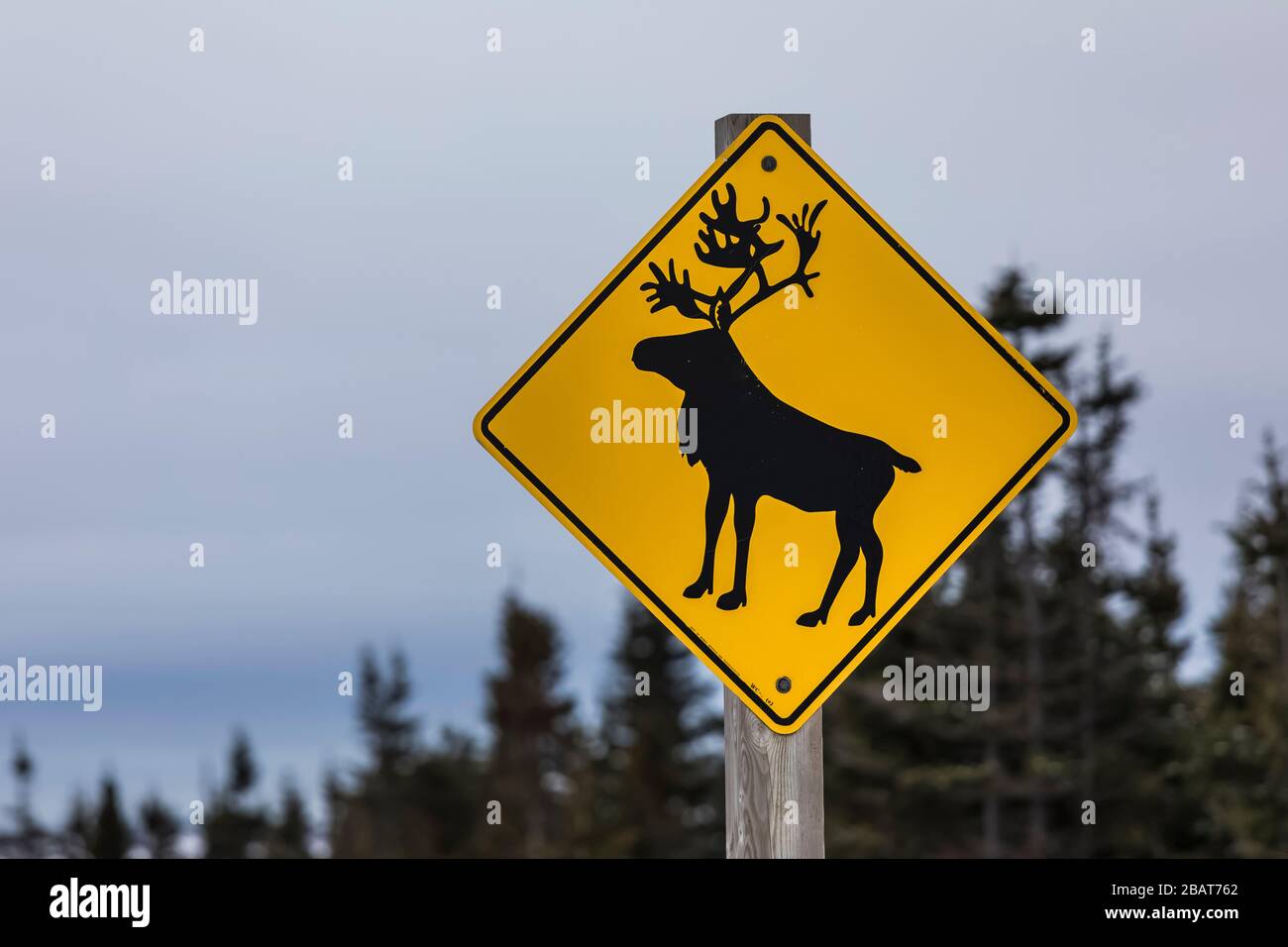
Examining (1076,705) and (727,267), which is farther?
(1076,705)

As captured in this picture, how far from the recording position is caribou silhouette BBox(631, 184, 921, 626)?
13.7ft

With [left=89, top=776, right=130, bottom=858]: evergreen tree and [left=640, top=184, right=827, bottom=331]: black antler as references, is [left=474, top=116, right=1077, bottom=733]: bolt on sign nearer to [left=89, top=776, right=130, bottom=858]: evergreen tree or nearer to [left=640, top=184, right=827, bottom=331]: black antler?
[left=640, top=184, right=827, bottom=331]: black antler

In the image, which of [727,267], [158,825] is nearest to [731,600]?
[727,267]

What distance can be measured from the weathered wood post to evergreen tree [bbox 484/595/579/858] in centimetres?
8786

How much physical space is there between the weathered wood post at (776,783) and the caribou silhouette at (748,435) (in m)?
0.32

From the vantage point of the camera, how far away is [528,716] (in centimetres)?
9462

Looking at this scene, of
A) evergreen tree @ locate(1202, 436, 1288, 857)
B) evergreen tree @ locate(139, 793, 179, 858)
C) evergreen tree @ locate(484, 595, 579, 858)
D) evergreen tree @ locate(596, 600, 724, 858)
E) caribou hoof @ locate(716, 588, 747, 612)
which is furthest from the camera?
evergreen tree @ locate(139, 793, 179, 858)

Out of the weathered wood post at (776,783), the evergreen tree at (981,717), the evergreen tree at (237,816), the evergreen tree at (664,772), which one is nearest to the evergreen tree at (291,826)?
the evergreen tree at (237,816)

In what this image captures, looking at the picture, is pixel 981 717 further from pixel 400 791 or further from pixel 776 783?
pixel 400 791

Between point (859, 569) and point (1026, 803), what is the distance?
164 feet

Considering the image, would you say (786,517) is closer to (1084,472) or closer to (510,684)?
(1084,472)

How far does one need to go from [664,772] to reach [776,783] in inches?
2638

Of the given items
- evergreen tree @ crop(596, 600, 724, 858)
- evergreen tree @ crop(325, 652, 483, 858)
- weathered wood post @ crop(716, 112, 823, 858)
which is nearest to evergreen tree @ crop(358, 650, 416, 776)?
evergreen tree @ crop(325, 652, 483, 858)

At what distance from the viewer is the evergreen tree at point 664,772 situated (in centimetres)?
6881
